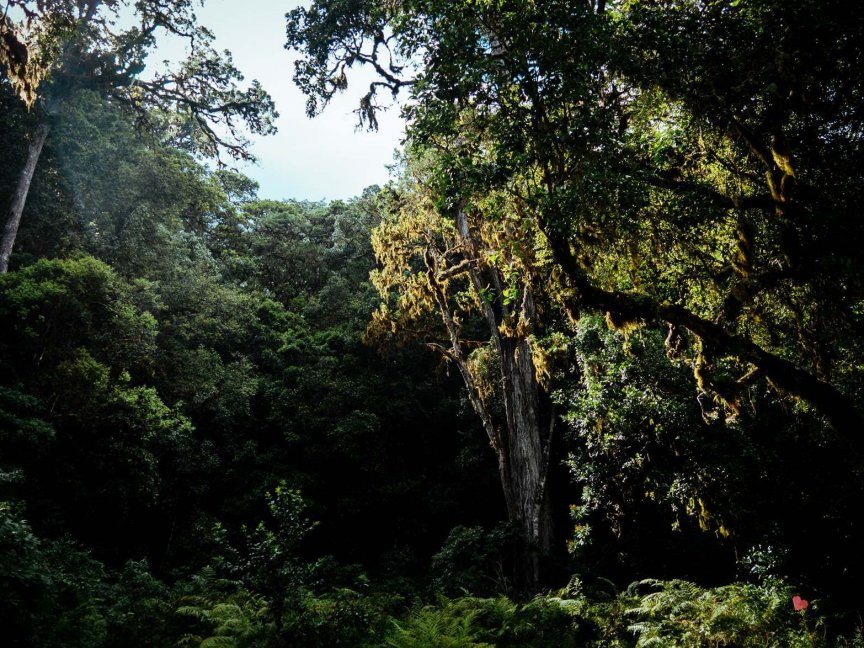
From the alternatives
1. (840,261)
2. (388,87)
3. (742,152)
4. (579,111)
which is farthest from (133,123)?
(840,261)

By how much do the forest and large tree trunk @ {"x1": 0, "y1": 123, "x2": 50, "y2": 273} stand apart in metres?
0.09

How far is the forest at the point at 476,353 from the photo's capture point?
5.28 meters

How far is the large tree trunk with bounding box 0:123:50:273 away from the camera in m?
13.6

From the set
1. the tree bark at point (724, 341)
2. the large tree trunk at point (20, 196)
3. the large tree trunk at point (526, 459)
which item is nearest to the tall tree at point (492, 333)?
the large tree trunk at point (526, 459)

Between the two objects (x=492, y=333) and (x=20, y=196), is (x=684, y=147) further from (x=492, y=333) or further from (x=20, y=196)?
(x=20, y=196)

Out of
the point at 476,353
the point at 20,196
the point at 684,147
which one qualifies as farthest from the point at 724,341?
the point at 20,196

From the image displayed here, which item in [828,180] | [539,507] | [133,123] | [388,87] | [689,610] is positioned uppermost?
[133,123]

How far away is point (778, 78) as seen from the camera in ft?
15.8

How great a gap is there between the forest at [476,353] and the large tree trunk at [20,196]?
3.6 inches

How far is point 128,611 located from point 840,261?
10.1m

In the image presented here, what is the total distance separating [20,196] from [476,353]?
13.3 meters

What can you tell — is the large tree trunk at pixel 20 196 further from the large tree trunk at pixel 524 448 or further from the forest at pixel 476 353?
the large tree trunk at pixel 524 448

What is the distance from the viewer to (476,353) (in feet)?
44.1

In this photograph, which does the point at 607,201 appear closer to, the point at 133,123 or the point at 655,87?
the point at 655,87
